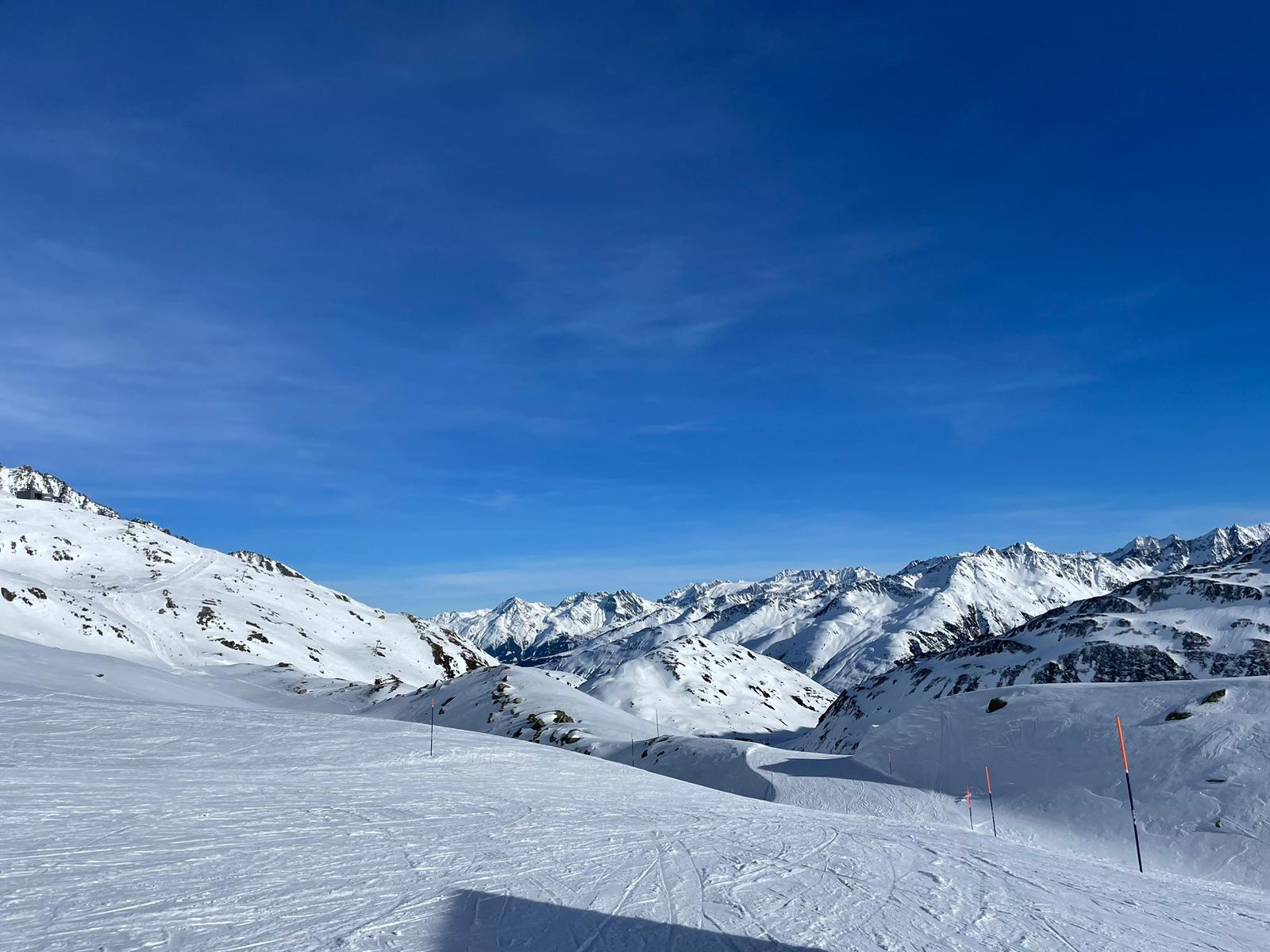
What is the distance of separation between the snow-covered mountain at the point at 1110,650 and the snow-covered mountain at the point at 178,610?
60242mm

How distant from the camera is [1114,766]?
28.0 metres

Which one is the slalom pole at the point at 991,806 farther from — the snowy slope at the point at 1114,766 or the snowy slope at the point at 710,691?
the snowy slope at the point at 710,691

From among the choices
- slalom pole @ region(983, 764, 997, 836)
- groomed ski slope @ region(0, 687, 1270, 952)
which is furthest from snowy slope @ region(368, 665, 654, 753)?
groomed ski slope @ region(0, 687, 1270, 952)

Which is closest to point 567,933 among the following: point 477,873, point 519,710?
point 477,873

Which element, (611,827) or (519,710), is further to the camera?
(519,710)

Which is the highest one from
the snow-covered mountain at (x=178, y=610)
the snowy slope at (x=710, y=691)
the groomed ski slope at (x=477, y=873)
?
the snow-covered mountain at (x=178, y=610)

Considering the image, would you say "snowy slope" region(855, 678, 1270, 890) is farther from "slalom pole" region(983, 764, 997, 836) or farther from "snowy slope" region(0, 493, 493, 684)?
"snowy slope" region(0, 493, 493, 684)

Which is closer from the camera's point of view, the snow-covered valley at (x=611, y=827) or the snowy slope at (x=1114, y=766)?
the snow-covered valley at (x=611, y=827)

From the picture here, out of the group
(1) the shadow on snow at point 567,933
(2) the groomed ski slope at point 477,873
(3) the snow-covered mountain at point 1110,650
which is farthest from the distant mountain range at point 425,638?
(1) the shadow on snow at point 567,933

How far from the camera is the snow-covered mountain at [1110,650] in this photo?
76188 mm

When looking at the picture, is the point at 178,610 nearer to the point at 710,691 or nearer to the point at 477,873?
the point at 710,691

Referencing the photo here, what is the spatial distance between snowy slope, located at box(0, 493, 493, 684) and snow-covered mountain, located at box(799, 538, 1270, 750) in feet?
231

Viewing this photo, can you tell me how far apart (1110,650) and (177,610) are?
4850 inches

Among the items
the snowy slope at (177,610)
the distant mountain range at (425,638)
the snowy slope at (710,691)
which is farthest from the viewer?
the snowy slope at (710,691)
